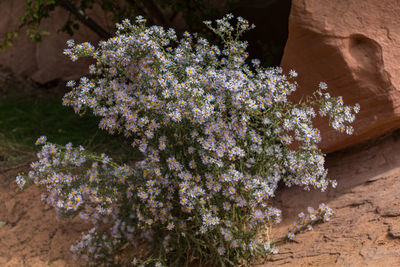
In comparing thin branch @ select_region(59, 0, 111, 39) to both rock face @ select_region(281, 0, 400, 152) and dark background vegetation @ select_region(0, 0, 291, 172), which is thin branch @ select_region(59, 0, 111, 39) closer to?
dark background vegetation @ select_region(0, 0, 291, 172)

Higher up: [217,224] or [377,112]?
[377,112]

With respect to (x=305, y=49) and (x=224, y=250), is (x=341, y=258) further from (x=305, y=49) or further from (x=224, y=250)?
(x=305, y=49)

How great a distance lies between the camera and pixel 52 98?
5.44 meters

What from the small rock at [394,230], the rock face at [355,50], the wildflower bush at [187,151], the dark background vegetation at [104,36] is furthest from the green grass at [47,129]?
the small rock at [394,230]

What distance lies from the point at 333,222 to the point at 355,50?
1092 millimetres

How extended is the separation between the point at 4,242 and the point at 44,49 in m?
3.20

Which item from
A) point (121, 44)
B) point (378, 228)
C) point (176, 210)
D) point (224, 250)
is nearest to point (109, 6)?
point (121, 44)

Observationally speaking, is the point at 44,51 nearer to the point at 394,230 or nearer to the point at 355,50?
the point at 355,50

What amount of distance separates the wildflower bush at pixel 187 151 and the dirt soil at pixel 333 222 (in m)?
0.22

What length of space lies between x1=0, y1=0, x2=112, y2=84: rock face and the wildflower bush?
3116 mm

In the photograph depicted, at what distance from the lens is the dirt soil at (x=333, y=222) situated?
2.34m

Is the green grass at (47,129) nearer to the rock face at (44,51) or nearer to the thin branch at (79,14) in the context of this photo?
the rock face at (44,51)

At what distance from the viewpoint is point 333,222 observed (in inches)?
105

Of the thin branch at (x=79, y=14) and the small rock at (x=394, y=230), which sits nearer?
the small rock at (x=394, y=230)
